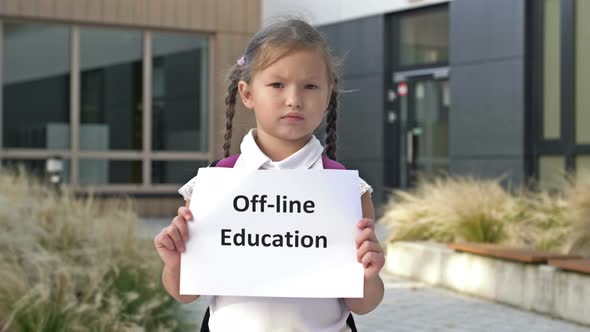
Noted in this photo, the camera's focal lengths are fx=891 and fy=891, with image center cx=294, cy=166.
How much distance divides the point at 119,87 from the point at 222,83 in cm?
213

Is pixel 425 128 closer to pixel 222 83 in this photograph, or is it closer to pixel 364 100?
pixel 364 100

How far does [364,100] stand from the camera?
607 inches

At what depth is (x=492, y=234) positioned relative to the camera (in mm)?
7816

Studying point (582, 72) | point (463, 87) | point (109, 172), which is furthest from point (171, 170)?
point (582, 72)

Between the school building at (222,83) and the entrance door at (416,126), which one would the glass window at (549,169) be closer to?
the school building at (222,83)

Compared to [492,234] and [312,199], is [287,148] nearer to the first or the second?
[312,199]

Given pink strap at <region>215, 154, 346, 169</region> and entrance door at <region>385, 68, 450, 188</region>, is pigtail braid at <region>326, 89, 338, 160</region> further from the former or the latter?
entrance door at <region>385, 68, 450, 188</region>

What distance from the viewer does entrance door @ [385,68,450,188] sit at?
14320mm

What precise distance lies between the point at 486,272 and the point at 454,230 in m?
1.27

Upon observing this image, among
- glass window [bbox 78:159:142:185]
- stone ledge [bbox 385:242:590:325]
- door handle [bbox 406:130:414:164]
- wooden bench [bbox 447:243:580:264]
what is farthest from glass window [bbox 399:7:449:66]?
wooden bench [bbox 447:243:580:264]

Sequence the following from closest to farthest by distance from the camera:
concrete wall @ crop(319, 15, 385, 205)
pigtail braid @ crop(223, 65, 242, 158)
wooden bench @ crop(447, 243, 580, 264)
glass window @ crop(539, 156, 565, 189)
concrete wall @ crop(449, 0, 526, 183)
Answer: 1. pigtail braid @ crop(223, 65, 242, 158)
2. wooden bench @ crop(447, 243, 580, 264)
3. glass window @ crop(539, 156, 565, 189)
4. concrete wall @ crop(449, 0, 526, 183)
5. concrete wall @ crop(319, 15, 385, 205)

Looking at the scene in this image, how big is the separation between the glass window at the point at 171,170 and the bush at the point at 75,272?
9751 millimetres

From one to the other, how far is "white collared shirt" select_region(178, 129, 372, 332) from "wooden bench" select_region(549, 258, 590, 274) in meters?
4.13

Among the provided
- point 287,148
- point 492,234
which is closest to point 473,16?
point 492,234
